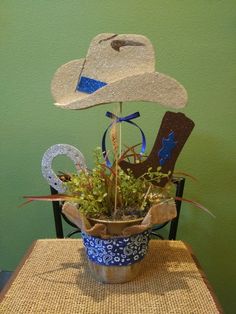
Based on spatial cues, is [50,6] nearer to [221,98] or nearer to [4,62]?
[4,62]

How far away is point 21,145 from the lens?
1.30 meters

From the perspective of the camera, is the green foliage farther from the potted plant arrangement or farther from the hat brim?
the hat brim

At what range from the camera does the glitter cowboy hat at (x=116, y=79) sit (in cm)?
70

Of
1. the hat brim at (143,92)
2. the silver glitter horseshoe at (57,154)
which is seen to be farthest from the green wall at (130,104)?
the hat brim at (143,92)

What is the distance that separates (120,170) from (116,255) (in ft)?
0.64

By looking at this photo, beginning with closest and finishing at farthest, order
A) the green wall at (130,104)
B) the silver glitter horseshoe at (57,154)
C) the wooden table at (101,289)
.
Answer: the wooden table at (101,289) < the silver glitter horseshoe at (57,154) < the green wall at (130,104)

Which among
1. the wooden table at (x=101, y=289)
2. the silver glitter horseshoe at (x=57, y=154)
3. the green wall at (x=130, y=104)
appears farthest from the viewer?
the green wall at (x=130, y=104)

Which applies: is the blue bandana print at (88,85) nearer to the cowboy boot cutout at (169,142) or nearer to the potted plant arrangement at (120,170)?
the potted plant arrangement at (120,170)

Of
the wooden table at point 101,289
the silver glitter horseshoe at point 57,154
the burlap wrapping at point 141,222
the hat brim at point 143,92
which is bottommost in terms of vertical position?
the wooden table at point 101,289

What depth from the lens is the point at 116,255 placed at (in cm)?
74

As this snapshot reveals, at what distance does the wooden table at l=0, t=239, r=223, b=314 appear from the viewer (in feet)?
2.26

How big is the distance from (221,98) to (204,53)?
0.17 m

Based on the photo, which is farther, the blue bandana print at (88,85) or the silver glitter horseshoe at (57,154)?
the silver glitter horseshoe at (57,154)

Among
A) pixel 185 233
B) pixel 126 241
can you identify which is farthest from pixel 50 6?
pixel 185 233
